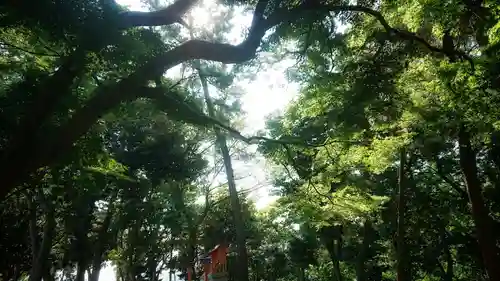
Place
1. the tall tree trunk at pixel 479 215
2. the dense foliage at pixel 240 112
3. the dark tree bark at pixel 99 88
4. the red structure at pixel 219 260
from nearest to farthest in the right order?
the dark tree bark at pixel 99 88
the dense foliage at pixel 240 112
the tall tree trunk at pixel 479 215
the red structure at pixel 219 260

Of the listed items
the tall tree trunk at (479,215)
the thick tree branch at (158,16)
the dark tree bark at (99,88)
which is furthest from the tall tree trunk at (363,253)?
the thick tree branch at (158,16)

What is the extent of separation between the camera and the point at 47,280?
20.8 meters

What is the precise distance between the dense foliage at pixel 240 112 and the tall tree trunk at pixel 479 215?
0.15 feet

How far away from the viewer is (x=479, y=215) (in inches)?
442

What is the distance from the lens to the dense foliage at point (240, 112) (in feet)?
17.9

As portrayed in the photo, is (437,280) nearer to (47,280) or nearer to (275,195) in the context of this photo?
(275,195)

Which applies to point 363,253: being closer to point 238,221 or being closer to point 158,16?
point 238,221

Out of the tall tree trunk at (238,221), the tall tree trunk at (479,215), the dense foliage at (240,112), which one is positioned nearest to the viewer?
the dense foliage at (240,112)

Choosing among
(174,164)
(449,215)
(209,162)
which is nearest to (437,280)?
(449,215)

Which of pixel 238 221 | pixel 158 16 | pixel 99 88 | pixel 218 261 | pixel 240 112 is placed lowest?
pixel 218 261

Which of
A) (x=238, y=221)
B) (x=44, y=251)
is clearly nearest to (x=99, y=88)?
(x=238, y=221)

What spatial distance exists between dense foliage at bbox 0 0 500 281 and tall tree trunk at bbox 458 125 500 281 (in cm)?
5

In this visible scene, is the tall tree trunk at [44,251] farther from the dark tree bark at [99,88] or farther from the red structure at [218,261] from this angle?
the dark tree bark at [99,88]

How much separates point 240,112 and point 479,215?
397 inches
